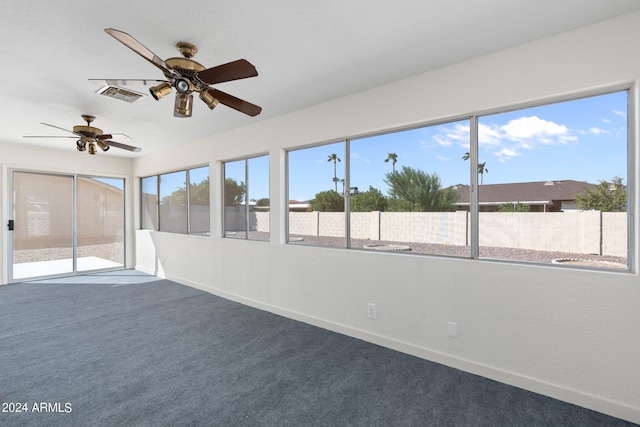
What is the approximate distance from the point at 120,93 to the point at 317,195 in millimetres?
2271

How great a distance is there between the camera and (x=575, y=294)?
2.01 m

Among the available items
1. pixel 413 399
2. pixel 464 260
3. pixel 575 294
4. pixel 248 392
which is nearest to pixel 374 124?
pixel 464 260

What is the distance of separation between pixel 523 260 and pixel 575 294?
1.22 ft

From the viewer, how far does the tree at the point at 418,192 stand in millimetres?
2662

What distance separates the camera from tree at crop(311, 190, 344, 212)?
3373mm

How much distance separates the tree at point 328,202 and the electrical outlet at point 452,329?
155 cm

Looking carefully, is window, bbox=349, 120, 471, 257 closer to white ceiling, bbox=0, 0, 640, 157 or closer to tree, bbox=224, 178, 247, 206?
white ceiling, bbox=0, 0, 640, 157

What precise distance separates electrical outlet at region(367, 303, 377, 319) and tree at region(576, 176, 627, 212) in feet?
6.08

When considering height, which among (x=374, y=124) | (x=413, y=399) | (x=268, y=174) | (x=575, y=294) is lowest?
(x=413, y=399)

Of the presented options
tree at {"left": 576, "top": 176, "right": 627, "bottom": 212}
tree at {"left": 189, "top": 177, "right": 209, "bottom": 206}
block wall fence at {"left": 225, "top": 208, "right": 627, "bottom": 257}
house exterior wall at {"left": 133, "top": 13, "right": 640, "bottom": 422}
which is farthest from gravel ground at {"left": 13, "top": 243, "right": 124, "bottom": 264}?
tree at {"left": 576, "top": 176, "right": 627, "bottom": 212}

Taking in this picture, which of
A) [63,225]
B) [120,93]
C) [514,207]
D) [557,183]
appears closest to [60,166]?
[63,225]

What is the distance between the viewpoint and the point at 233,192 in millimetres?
4562

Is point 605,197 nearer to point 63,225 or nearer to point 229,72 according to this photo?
point 229,72

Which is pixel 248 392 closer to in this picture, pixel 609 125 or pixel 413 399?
pixel 413 399
